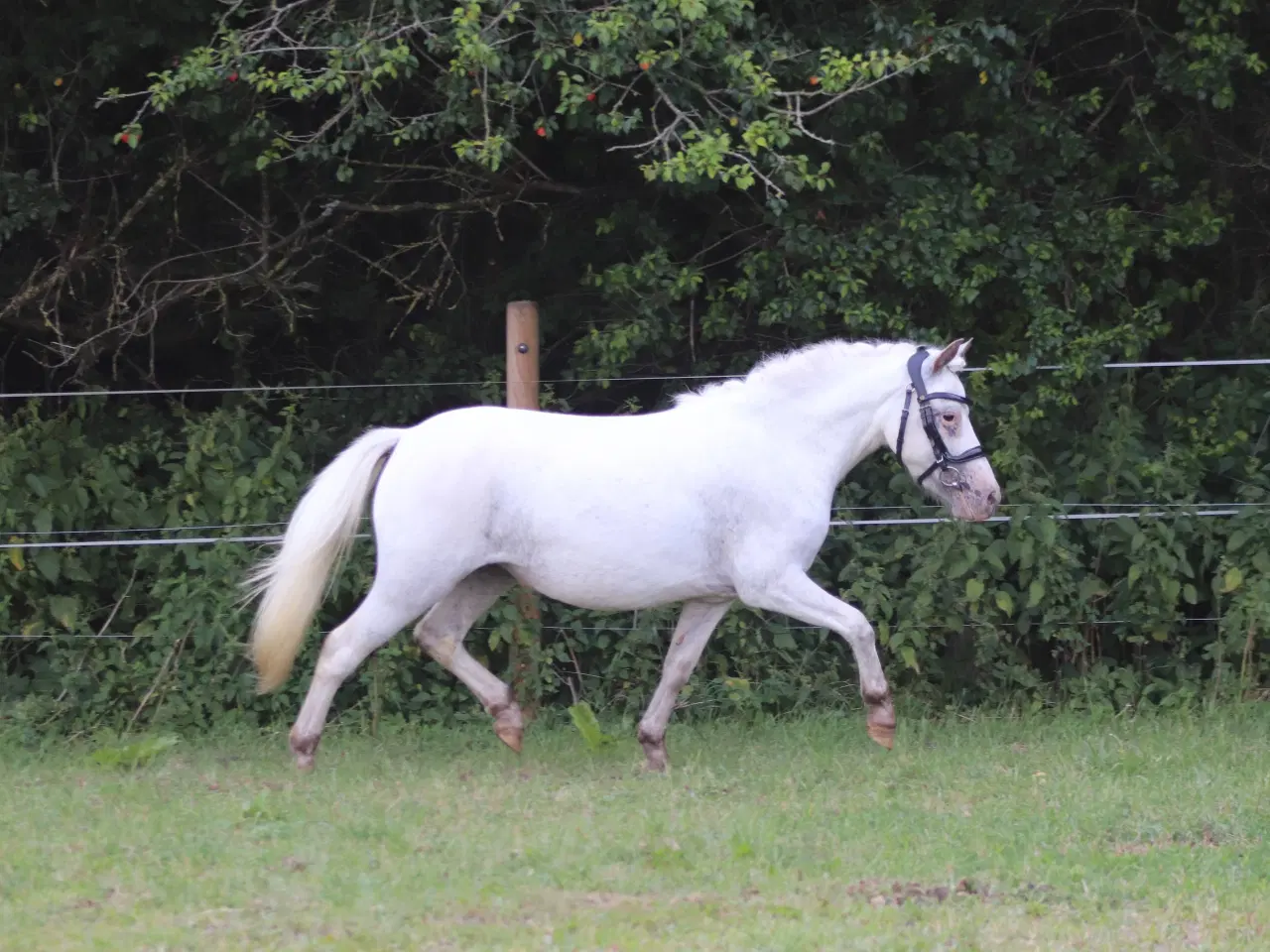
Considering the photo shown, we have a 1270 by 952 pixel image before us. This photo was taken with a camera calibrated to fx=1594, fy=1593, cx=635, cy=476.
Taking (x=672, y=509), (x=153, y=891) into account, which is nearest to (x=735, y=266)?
(x=672, y=509)

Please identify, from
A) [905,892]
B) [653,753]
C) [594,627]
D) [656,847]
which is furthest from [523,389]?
[905,892]

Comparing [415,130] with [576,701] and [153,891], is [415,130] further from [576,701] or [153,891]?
[153,891]

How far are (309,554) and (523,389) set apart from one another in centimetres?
166

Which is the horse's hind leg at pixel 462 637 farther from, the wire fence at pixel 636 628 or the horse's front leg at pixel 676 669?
the wire fence at pixel 636 628

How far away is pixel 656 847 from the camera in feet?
16.4

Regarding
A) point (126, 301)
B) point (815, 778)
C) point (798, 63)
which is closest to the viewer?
point (815, 778)

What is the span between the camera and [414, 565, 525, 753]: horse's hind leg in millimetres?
6852

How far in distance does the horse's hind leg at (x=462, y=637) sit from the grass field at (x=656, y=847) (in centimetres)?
18

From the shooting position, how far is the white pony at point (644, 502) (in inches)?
256

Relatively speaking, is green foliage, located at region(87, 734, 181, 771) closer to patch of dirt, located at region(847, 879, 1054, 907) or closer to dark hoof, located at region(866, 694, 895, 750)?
dark hoof, located at region(866, 694, 895, 750)

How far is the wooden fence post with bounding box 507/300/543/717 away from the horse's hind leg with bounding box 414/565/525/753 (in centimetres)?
78

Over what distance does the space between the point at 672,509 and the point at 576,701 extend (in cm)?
189

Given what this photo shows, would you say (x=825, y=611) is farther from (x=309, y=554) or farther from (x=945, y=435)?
(x=309, y=554)

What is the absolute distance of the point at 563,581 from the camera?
21.7 ft
